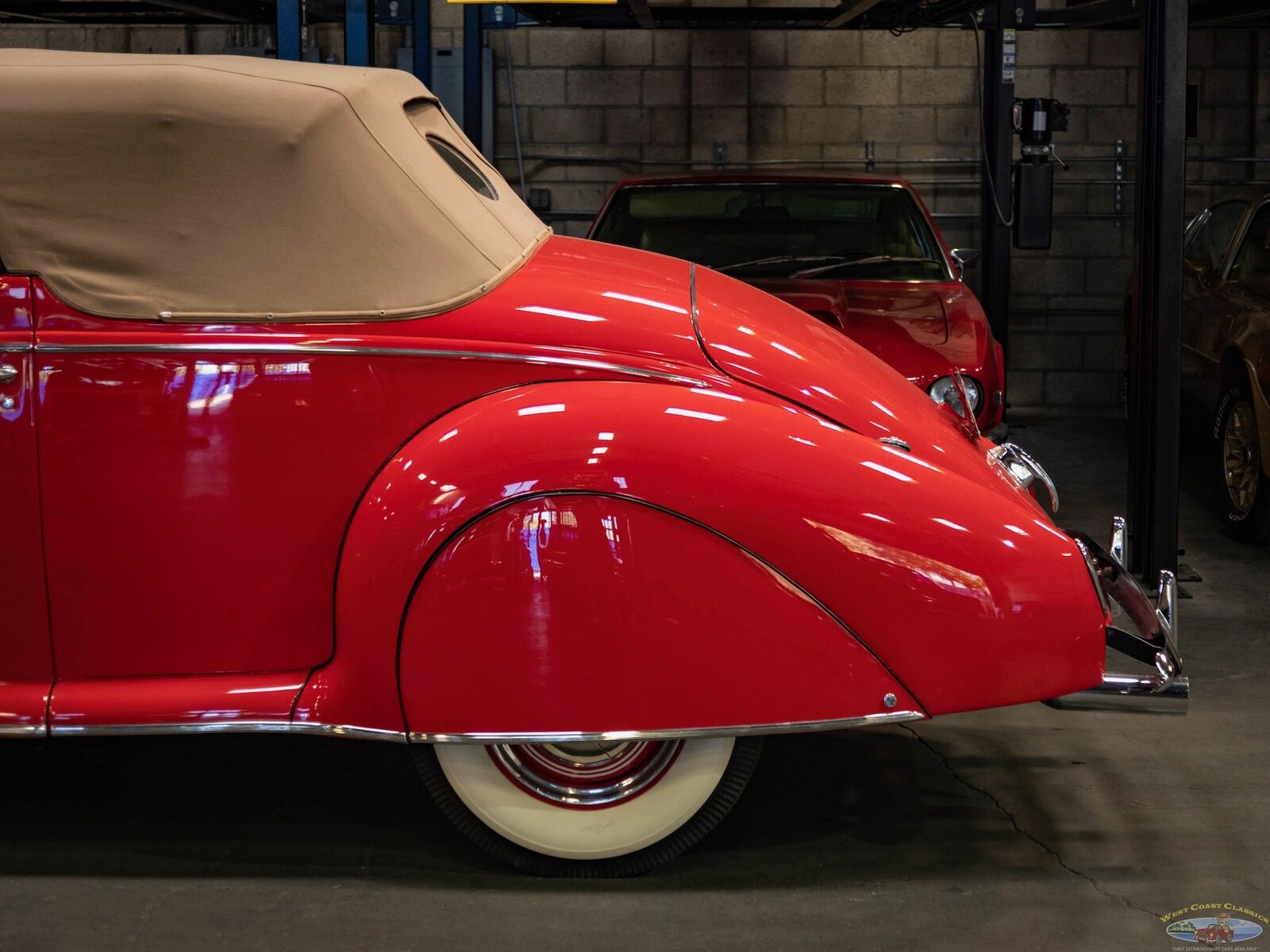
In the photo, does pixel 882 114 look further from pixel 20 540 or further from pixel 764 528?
pixel 20 540

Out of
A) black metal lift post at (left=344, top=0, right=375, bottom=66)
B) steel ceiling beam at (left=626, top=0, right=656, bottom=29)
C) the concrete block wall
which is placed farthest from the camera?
the concrete block wall

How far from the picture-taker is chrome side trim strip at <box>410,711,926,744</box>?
2574 mm

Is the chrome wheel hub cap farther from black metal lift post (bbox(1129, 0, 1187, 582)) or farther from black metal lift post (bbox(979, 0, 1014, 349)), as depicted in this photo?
black metal lift post (bbox(979, 0, 1014, 349))

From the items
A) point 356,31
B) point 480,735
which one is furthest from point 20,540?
point 356,31

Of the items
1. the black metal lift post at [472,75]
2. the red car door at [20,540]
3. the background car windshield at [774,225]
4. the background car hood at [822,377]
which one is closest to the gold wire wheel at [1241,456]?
the background car windshield at [774,225]

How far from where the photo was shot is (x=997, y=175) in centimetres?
904

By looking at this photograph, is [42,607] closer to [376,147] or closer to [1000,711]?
[376,147]

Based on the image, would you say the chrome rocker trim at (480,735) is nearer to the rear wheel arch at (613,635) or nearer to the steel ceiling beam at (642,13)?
the rear wheel arch at (613,635)

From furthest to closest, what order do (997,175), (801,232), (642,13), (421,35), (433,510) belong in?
(997,175) < (421,35) < (642,13) < (801,232) < (433,510)

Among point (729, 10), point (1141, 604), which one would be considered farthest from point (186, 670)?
point (729, 10)

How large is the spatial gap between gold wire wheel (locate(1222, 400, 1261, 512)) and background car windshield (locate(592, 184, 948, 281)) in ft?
4.79

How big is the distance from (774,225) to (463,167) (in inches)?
118

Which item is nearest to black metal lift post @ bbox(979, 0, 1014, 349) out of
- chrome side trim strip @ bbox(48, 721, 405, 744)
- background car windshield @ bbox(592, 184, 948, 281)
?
background car windshield @ bbox(592, 184, 948, 281)

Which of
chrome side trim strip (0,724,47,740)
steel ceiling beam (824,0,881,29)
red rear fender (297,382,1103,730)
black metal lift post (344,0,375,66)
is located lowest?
chrome side trim strip (0,724,47,740)
